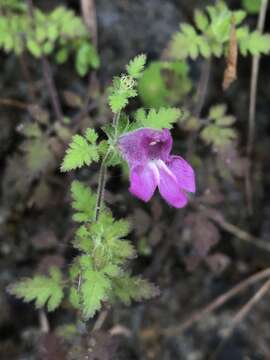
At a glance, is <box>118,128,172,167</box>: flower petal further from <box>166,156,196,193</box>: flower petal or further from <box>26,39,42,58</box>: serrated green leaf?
<box>26,39,42,58</box>: serrated green leaf

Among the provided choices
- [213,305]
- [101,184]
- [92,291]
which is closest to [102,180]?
[101,184]

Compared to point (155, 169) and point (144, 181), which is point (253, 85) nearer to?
point (155, 169)

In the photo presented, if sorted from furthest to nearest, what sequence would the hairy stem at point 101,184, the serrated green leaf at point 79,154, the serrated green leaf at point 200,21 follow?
the serrated green leaf at point 200,21 < the hairy stem at point 101,184 < the serrated green leaf at point 79,154

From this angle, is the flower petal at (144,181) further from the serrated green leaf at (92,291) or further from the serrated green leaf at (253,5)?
the serrated green leaf at (253,5)

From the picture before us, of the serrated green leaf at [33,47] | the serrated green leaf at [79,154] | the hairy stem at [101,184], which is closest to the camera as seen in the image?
the serrated green leaf at [79,154]

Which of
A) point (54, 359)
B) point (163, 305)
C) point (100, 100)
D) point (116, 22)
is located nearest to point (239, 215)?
point (163, 305)

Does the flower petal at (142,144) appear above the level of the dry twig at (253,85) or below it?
below

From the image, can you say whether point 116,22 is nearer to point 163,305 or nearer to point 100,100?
point 100,100

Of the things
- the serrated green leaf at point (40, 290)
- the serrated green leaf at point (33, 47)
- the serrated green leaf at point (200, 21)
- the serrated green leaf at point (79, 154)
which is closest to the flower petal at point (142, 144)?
the serrated green leaf at point (79, 154)
